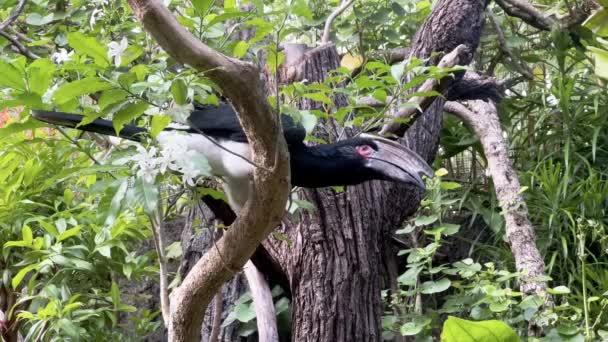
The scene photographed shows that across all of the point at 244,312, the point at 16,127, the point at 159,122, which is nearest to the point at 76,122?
the point at 16,127

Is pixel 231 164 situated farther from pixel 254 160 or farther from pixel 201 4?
pixel 201 4

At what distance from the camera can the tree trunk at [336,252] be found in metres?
2.08

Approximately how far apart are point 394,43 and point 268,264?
1207 mm

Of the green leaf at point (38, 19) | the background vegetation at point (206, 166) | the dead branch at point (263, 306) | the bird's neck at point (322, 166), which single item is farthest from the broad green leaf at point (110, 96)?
→ the green leaf at point (38, 19)

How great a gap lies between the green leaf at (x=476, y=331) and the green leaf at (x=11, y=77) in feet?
2.76

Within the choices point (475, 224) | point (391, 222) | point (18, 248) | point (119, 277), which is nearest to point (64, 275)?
point (18, 248)

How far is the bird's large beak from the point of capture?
5.42 feet

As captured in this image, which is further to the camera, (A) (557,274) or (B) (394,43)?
(B) (394,43)

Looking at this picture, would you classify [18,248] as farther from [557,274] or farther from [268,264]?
[557,274]

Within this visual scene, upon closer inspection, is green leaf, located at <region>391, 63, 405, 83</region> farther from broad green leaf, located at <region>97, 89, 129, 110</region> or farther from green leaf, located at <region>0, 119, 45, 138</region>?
green leaf, located at <region>0, 119, 45, 138</region>

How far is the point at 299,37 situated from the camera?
10.2 feet

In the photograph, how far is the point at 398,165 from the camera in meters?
1.67

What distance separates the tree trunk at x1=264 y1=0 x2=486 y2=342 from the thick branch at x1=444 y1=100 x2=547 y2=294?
0.86 feet

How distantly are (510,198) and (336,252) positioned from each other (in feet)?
1.69
